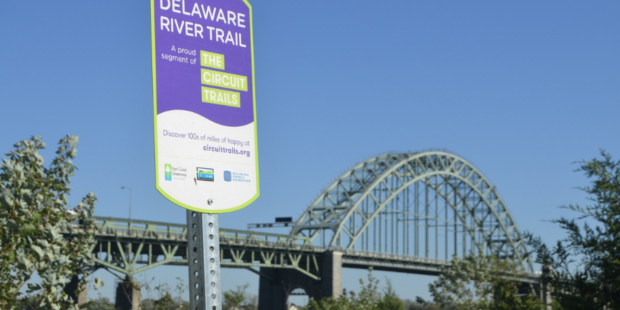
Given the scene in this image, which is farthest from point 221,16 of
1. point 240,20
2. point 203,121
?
point 203,121

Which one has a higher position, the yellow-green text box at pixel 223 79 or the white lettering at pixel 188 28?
the white lettering at pixel 188 28

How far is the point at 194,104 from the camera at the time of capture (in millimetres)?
7297

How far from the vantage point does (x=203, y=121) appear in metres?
7.34

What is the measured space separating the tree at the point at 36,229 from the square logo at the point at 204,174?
7.38 feet

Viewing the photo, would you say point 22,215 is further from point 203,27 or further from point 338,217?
→ point 338,217

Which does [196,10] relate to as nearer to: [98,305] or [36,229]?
[36,229]

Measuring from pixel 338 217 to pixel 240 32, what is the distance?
9023cm

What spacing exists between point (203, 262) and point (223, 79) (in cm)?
179

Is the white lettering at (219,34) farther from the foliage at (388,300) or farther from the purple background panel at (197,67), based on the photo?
the foliage at (388,300)

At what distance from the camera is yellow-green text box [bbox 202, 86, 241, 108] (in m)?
7.40

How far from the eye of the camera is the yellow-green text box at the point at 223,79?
742 centimetres

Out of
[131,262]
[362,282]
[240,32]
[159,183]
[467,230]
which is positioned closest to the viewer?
[159,183]

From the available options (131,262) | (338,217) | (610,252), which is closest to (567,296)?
(610,252)

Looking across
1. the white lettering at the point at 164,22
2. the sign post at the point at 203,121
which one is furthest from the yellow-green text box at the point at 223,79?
the white lettering at the point at 164,22
